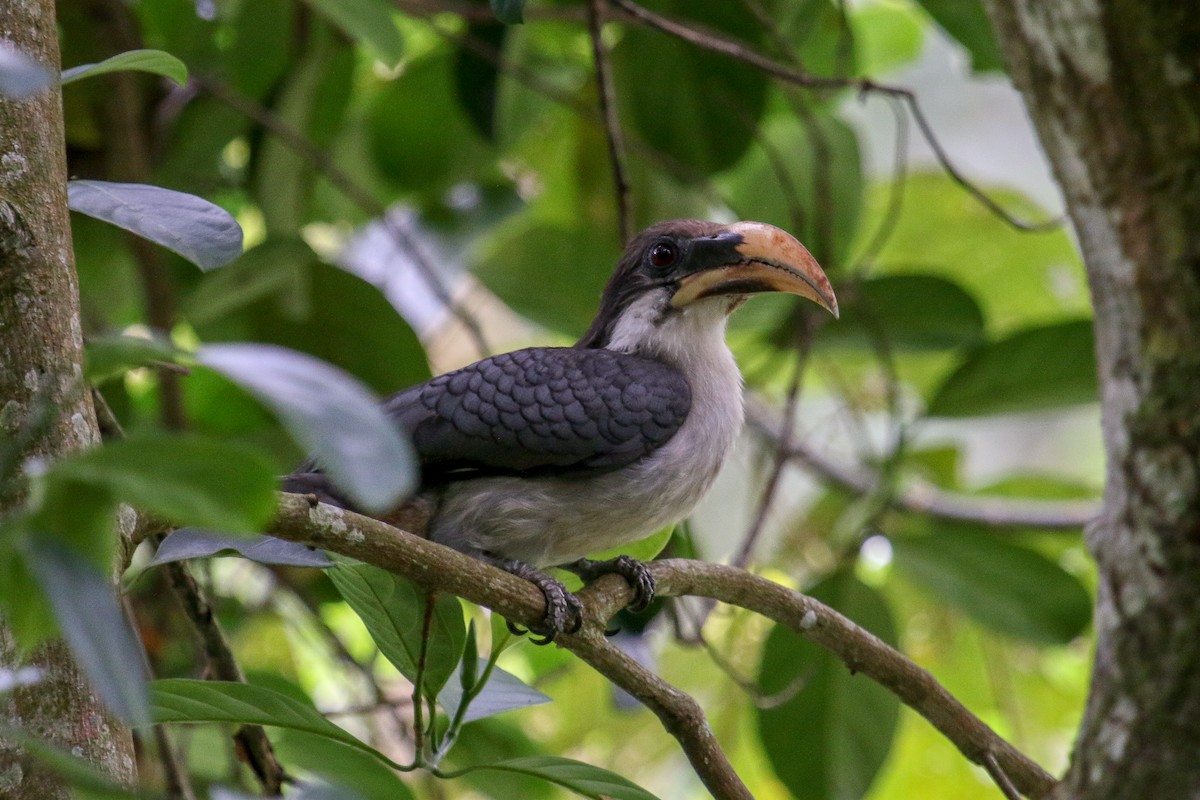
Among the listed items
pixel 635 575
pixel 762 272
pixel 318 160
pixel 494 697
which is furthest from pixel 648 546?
pixel 318 160

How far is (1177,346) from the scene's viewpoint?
1.34 meters

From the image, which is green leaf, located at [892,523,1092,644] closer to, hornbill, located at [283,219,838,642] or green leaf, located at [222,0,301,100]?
hornbill, located at [283,219,838,642]

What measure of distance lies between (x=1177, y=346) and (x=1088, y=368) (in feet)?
6.72

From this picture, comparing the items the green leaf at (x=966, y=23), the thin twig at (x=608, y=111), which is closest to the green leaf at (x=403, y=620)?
the thin twig at (x=608, y=111)

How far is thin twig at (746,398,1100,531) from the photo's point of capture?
4129 mm

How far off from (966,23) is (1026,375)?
977 mm

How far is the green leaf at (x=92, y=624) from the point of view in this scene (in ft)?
2.81

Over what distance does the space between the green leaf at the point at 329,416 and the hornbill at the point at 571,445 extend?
1566 mm

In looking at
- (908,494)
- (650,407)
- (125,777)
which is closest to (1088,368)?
(908,494)

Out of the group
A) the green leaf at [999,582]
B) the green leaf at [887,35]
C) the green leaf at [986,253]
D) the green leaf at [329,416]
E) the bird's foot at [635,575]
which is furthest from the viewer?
the green leaf at [887,35]

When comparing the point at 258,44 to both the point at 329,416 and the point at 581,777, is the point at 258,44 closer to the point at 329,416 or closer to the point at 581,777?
A: the point at 581,777

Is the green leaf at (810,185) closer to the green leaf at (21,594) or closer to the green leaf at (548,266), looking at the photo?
the green leaf at (548,266)

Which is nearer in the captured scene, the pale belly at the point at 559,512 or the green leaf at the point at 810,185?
the pale belly at the point at 559,512

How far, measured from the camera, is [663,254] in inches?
122
